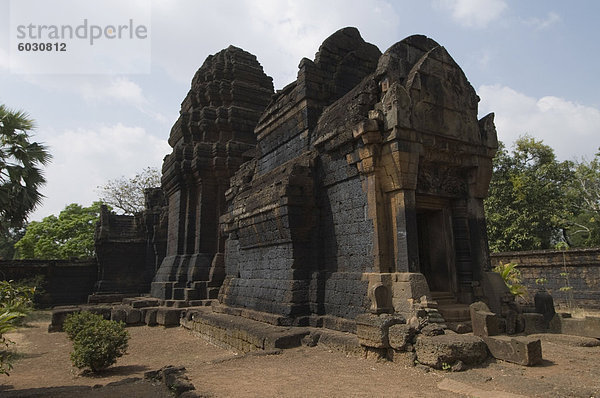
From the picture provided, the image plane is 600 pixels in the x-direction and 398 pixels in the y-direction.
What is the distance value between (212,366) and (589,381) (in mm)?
4683

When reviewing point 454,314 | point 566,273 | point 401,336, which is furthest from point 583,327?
point 566,273

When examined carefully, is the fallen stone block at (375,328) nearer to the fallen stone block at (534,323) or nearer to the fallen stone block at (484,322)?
the fallen stone block at (484,322)

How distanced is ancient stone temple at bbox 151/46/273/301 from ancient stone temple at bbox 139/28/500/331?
3996 millimetres

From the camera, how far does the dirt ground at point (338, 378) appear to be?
161 inches

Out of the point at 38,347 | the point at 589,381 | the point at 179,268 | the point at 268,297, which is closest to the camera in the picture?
the point at 589,381

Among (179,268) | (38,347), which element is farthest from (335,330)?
(179,268)

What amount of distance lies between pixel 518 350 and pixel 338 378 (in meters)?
2.17

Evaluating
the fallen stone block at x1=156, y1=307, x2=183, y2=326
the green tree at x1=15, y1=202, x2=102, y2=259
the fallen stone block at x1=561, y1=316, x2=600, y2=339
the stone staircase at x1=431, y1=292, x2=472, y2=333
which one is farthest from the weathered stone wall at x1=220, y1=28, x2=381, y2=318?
the green tree at x1=15, y1=202, x2=102, y2=259

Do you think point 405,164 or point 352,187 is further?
point 352,187

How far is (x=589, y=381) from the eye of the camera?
412 centimetres

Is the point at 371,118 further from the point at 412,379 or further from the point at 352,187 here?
the point at 412,379

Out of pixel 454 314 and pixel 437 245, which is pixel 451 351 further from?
pixel 437 245

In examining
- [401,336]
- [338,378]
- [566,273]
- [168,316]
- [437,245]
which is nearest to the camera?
[338,378]

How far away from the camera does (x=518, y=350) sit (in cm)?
472
